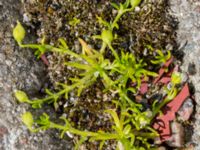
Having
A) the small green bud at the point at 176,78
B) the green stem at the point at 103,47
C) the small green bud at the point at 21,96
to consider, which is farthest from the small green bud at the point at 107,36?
the small green bud at the point at 21,96

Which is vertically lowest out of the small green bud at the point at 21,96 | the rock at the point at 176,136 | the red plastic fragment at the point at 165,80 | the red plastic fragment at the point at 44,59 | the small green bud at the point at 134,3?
the rock at the point at 176,136

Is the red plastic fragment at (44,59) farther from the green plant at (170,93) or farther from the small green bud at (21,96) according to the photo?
the green plant at (170,93)

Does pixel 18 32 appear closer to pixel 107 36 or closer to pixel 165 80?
pixel 107 36

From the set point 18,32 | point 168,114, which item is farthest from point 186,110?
point 18,32

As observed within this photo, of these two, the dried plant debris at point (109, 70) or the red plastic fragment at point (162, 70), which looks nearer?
the dried plant debris at point (109, 70)

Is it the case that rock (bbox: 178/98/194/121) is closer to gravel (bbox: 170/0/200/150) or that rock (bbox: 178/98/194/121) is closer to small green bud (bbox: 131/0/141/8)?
gravel (bbox: 170/0/200/150)

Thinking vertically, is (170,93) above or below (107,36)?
below

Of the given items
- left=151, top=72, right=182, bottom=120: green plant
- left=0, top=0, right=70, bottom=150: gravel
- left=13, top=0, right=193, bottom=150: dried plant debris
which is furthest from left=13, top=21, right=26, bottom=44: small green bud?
left=151, top=72, right=182, bottom=120: green plant
